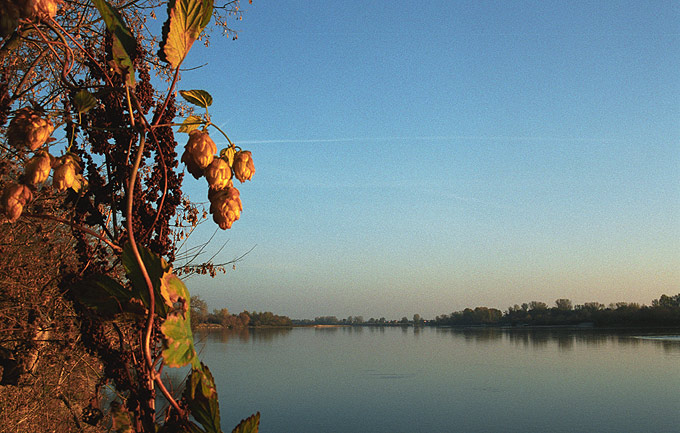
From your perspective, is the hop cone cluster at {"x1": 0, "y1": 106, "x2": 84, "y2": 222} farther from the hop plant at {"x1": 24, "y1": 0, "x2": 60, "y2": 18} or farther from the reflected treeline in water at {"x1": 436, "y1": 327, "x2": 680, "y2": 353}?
the reflected treeline in water at {"x1": 436, "y1": 327, "x2": 680, "y2": 353}

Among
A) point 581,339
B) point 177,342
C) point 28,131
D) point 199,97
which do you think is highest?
point 199,97

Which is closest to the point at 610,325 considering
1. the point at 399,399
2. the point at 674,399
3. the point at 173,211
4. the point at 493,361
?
the point at 493,361

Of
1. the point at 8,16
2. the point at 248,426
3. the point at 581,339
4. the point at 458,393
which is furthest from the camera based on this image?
the point at 581,339

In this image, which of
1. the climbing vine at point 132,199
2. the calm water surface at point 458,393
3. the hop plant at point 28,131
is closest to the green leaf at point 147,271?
the climbing vine at point 132,199

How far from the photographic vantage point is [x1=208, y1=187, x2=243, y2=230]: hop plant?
30.9 inches

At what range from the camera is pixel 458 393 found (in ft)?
76.6

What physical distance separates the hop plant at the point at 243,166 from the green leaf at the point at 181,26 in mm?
176

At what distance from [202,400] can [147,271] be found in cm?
22

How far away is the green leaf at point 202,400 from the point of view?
0.78 m

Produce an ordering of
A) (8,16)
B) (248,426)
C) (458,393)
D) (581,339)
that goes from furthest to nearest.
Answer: (581,339)
(458,393)
(248,426)
(8,16)

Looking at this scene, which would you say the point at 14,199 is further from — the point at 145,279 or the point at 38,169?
the point at 145,279

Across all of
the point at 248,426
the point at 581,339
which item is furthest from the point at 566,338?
the point at 248,426

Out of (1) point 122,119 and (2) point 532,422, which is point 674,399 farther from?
(1) point 122,119

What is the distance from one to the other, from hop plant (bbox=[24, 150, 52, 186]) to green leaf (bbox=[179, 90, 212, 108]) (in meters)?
0.24
